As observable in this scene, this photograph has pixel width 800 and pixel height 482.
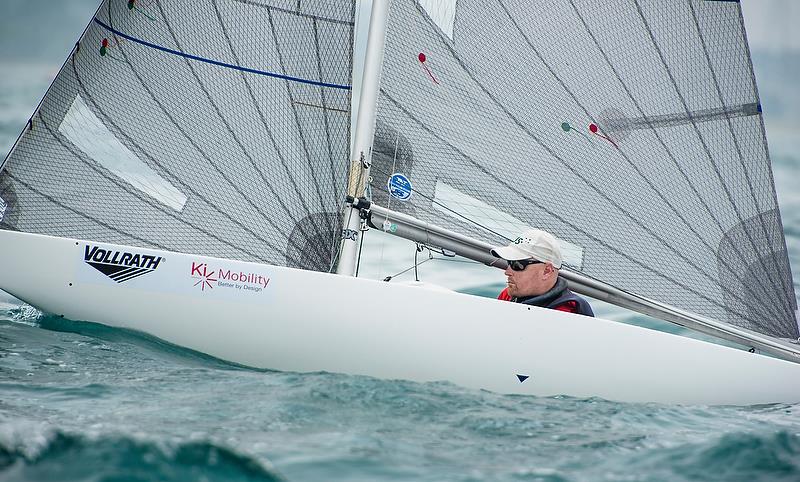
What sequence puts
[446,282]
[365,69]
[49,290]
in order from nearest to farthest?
[49,290] < [365,69] < [446,282]

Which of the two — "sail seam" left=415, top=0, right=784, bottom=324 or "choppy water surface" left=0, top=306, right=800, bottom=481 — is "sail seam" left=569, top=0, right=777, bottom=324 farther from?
"choppy water surface" left=0, top=306, right=800, bottom=481

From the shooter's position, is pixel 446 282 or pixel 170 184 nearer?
pixel 170 184

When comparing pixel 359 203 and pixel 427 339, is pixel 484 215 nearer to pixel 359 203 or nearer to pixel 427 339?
pixel 359 203

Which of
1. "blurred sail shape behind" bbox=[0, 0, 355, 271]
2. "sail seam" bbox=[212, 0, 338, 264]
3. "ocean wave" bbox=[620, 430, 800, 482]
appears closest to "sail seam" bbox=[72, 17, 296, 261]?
"blurred sail shape behind" bbox=[0, 0, 355, 271]

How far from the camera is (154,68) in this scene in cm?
397

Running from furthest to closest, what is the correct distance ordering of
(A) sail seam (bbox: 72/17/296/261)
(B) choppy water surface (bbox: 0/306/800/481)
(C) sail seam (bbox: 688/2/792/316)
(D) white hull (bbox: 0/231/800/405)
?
(C) sail seam (bbox: 688/2/792/316) < (A) sail seam (bbox: 72/17/296/261) < (D) white hull (bbox: 0/231/800/405) < (B) choppy water surface (bbox: 0/306/800/481)

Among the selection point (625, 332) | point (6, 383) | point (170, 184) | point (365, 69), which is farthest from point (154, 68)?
point (625, 332)

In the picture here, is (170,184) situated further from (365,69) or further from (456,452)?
(456,452)

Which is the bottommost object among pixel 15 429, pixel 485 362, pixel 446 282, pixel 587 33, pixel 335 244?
pixel 15 429

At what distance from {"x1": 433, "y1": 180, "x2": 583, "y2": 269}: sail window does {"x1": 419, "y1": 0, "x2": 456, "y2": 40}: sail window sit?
678 mm

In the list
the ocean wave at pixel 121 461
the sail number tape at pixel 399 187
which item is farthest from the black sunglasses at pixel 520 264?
the ocean wave at pixel 121 461

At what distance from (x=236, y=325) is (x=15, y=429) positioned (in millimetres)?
1243

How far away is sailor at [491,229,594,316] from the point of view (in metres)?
3.58

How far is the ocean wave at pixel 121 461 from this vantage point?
6.45 feet
